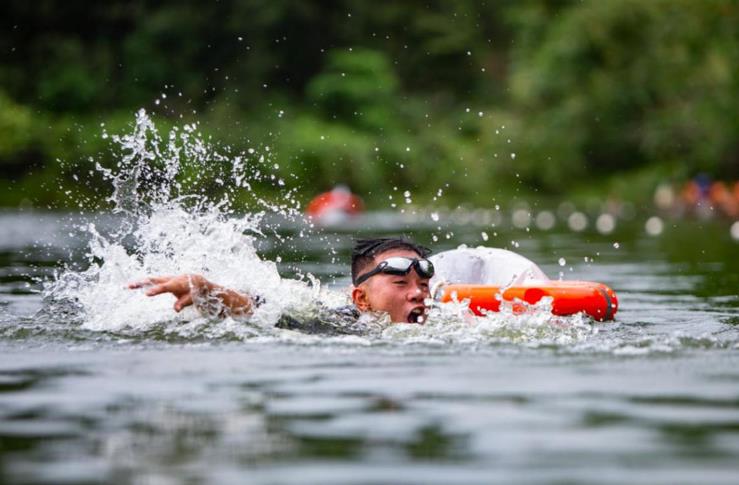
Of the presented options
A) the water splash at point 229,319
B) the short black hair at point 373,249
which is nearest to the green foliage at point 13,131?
the water splash at point 229,319

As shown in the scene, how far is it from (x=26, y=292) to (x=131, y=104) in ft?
144

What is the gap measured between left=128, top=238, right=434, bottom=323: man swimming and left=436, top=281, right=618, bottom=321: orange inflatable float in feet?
2.49

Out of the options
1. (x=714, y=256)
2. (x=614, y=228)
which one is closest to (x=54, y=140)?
(x=614, y=228)

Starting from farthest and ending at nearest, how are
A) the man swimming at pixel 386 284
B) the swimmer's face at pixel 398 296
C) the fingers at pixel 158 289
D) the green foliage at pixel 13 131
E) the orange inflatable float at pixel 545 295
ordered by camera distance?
the green foliage at pixel 13 131, the orange inflatable float at pixel 545 295, the swimmer's face at pixel 398 296, the man swimming at pixel 386 284, the fingers at pixel 158 289

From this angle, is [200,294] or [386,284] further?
[386,284]

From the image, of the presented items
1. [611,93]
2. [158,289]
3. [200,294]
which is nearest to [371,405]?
Answer: [158,289]

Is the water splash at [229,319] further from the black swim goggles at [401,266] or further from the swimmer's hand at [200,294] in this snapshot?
the black swim goggles at [401,266]

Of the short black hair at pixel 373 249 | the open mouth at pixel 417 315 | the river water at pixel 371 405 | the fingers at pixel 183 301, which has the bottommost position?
the river water at pixel 371 405

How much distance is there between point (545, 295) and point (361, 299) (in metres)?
1.37

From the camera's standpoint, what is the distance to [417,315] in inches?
339

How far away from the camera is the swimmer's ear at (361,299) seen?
8711 mm

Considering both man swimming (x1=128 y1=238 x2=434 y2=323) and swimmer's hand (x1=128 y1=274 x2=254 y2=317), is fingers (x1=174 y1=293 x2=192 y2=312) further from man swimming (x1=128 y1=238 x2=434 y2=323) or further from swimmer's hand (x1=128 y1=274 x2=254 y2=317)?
man swimming (x1=128 y1=238 x2=434 y2=323)

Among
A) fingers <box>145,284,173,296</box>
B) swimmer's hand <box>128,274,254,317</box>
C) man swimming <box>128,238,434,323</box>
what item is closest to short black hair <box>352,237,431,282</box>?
man swimming <box>128,238,434,323</box>

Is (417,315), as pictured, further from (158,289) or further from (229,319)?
(158,289)
